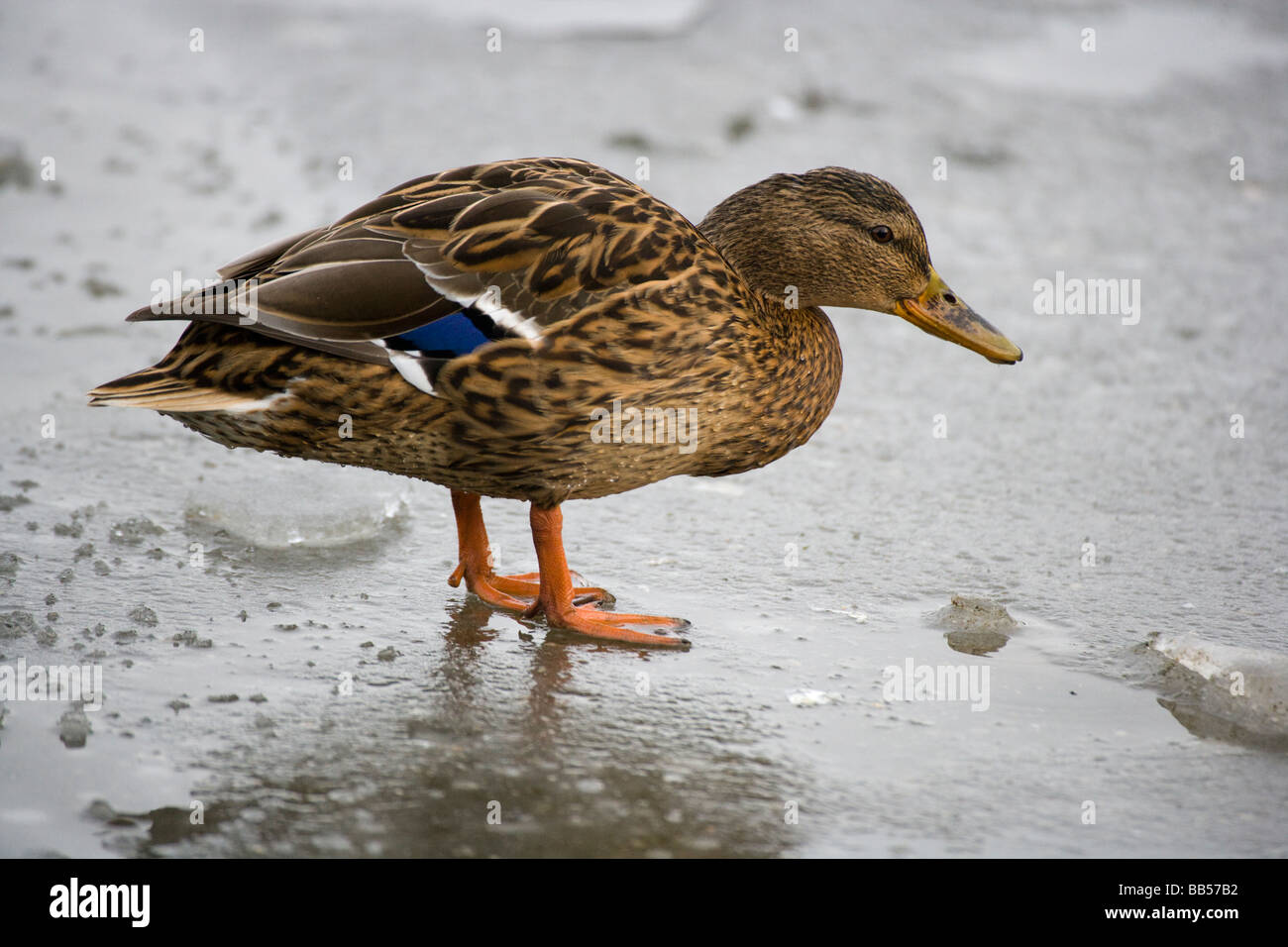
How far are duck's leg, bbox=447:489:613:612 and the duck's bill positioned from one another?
52.6 inches

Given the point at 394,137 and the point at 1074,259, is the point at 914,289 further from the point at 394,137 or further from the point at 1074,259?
the point at 394,137

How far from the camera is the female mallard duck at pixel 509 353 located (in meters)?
3.72

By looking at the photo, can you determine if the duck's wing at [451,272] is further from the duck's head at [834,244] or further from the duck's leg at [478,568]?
the duck's leg at [478,568]

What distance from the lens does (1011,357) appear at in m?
4.42

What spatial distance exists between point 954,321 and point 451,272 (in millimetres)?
1633

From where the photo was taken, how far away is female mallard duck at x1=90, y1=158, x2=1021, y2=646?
3721 mm
